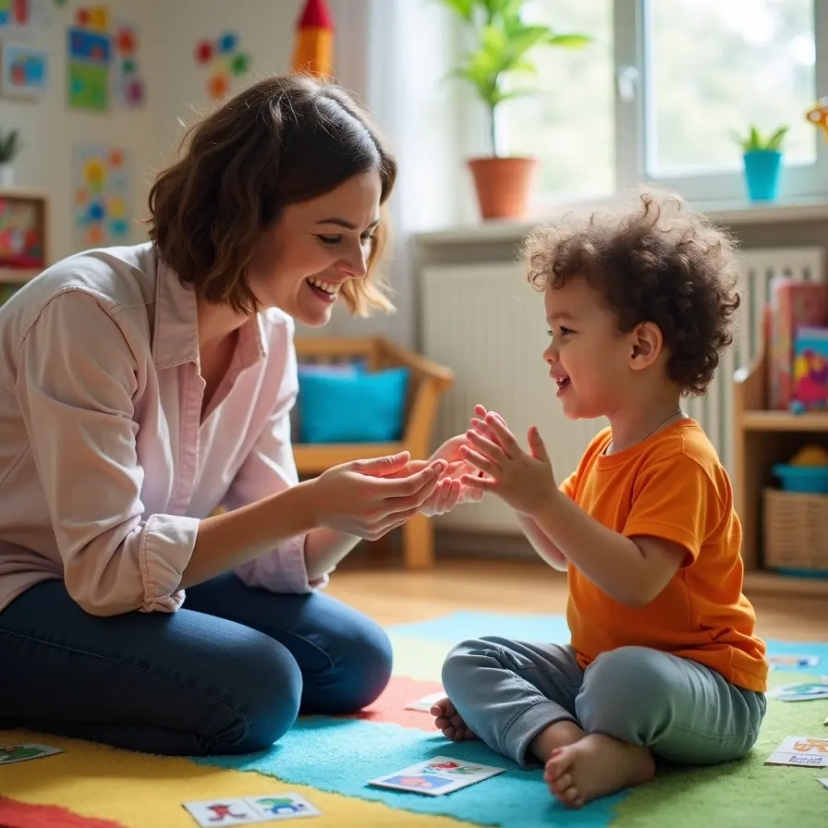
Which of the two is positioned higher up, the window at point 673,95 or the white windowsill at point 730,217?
the window at point 673,95

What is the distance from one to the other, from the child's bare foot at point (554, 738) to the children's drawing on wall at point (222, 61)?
3.17 metres

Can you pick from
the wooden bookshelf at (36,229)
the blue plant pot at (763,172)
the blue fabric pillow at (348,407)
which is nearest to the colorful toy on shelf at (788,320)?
the blue plant pot at (763,172)

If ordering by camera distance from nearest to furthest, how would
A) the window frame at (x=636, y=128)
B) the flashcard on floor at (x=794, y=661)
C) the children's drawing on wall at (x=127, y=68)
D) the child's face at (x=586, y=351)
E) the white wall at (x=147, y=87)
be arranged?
the child's face at (x=586, y=351)
the flashcard on floor at (x=794, y=661)
the window frame at (x=636, y=128)
the white wall at (x=147, y=87)
the children's drawing on wall at (x=127, y=68)

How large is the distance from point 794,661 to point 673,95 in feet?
6.52

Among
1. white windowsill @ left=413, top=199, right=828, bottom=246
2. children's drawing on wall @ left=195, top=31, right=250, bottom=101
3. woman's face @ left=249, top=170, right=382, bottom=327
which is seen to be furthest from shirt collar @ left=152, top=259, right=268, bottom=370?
children's drawing on wall @ left=195, top=31, right=250, bottom=101

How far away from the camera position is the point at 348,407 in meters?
3.67

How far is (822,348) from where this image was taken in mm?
3113

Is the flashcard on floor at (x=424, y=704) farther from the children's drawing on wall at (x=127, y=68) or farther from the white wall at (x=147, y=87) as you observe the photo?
the children's drawing on wall at (x=127, y=68)

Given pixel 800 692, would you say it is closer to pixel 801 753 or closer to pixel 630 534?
pixel 801 753

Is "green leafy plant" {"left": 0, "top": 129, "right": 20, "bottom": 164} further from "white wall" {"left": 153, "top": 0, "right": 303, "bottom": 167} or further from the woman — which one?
the woman

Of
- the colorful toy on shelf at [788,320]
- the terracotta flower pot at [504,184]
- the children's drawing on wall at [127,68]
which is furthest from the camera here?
the children's drawing on wall at [127,68]

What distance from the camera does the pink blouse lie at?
1675 millimetres

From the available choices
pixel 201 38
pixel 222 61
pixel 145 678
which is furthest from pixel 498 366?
pixel 145 678

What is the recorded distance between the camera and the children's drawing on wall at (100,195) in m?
4.25
